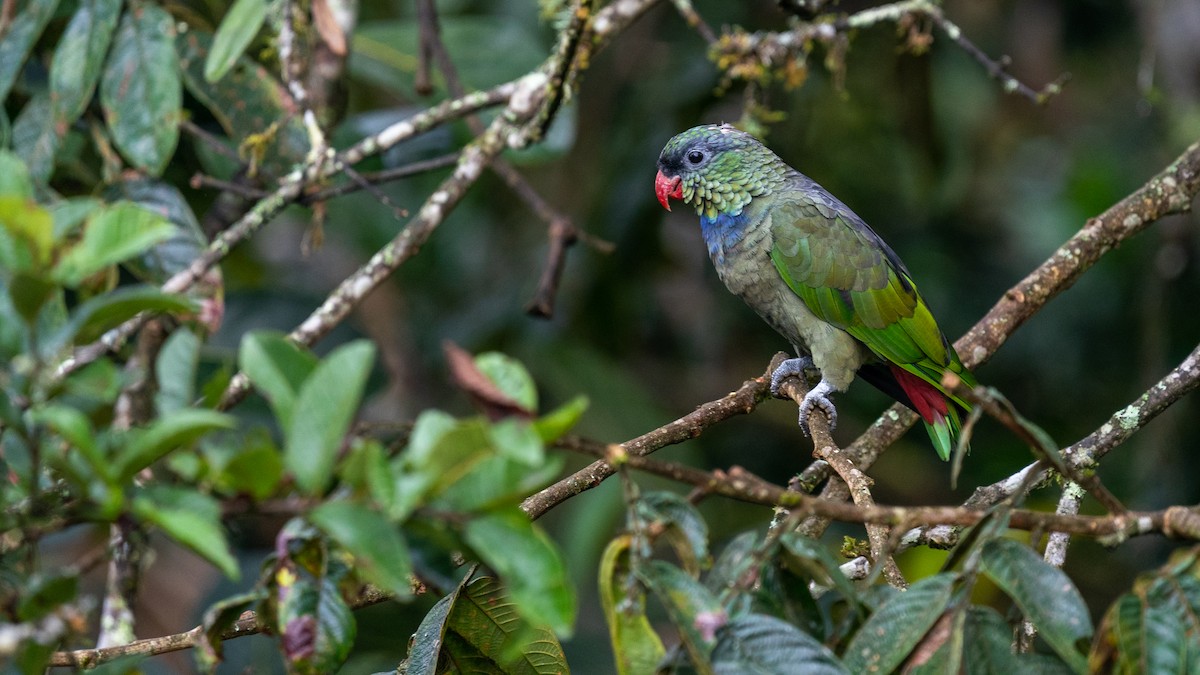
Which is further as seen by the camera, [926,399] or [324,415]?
[926,399]

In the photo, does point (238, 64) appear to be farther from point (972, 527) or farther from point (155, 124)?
point (972, 527)

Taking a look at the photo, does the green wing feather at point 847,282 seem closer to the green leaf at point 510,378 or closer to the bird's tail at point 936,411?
the bird's tail at point 936,411

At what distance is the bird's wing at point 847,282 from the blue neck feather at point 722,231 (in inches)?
5.1

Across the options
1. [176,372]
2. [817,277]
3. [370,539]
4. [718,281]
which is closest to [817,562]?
[370,539]

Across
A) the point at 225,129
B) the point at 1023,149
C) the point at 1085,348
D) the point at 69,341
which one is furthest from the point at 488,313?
the point at 69,341

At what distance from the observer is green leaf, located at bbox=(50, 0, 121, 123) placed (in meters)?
2.93

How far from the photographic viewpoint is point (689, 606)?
52.1 inches

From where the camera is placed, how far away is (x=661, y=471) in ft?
4.31

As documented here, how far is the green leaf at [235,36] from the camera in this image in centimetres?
288

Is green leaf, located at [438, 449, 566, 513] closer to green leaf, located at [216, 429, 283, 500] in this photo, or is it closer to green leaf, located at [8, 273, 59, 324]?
green leaf, located at [216, 429, 283, 500]

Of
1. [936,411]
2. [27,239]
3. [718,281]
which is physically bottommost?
[718,281]

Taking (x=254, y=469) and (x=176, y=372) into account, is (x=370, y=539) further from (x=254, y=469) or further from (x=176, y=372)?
(x=176, y=372)


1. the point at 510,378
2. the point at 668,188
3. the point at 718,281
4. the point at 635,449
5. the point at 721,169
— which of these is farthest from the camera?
the point at 718,281

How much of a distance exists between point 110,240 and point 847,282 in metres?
2.31
